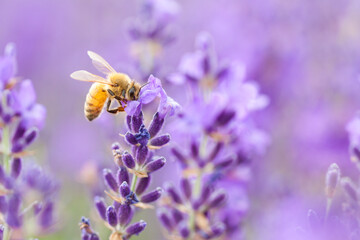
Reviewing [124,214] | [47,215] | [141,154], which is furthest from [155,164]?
[47,215]

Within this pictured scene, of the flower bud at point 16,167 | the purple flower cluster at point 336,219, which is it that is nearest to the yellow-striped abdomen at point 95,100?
the flower bud at point 16,167

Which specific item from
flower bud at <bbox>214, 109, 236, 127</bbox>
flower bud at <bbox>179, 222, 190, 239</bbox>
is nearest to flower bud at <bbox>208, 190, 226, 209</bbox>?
flower bud at <bbox>179, 222, 190, 239</bbox>

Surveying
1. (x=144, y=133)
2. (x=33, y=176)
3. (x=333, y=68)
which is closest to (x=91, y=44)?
(x=333, y=68)

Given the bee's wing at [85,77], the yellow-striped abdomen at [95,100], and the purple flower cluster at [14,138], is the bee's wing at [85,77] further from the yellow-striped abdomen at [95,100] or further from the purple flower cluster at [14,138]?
the purple flower cluster at [14,138]

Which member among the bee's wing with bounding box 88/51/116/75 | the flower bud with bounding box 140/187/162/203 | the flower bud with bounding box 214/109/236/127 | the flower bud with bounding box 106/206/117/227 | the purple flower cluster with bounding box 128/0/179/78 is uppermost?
the purple flower cluster with bounding box 128/0/179/78

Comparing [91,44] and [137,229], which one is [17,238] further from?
[91,44]

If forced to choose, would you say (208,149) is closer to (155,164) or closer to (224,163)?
(224,163)

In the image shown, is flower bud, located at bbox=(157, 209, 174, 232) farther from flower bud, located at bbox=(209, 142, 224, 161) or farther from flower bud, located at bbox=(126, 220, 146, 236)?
flower bud, located at bbox=(126, 220, 146, 236)
